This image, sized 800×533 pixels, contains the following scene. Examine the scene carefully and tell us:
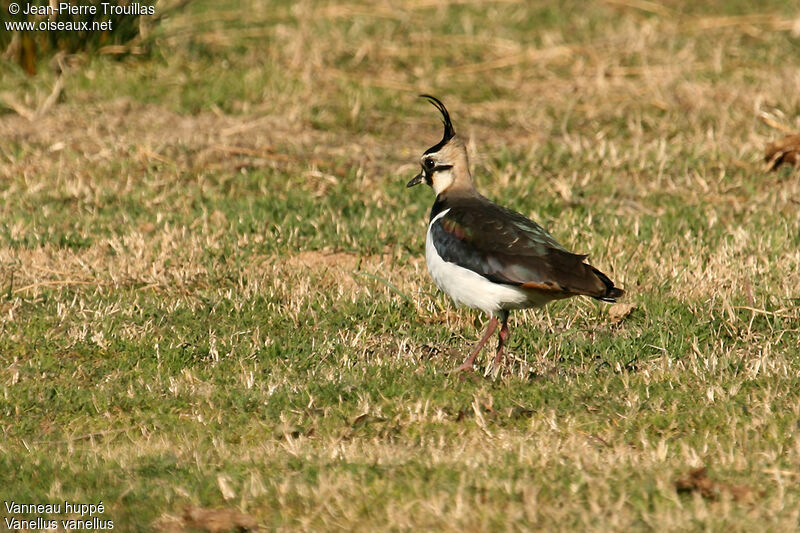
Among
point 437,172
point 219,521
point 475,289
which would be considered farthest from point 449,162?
point 219,521

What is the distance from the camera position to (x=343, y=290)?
7.27 meters

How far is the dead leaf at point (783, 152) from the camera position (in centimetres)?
957

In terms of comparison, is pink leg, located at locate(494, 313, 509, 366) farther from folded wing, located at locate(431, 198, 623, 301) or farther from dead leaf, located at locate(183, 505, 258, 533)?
dead leaf, located at locate(183, 505, 258, 533)

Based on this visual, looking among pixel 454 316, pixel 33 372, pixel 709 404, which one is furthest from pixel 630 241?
pixel 33 372

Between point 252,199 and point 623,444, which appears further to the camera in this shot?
point 252,199

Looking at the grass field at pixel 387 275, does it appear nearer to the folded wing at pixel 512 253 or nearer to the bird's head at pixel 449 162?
the folded wing at pixel 512 253

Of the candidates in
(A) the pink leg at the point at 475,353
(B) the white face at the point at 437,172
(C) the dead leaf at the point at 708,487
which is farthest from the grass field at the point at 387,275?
(B) the white face at the point at 437,172

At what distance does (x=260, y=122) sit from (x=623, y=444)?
6234 mm

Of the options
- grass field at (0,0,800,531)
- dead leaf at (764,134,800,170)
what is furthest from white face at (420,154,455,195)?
dead leaf at (764,134,800,170)

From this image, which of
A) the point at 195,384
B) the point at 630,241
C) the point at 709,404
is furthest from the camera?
the point at 630,241

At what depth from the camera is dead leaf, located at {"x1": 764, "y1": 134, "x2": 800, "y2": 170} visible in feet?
31.4

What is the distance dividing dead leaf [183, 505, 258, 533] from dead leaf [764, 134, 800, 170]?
21.4 ft

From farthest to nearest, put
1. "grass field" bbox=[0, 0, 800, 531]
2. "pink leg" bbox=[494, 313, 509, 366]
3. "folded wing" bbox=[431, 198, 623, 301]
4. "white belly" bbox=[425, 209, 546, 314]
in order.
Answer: "pink leg" bbox=[494, 313, 509, 366], "white belly" bbox=[425, 209, 546, 314], "folded wing" bbox=[431, 198, 623, 301], "grass field" bbox=[0, 0, 800, 531]

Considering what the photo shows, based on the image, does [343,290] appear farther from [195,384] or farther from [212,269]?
[195,384]
